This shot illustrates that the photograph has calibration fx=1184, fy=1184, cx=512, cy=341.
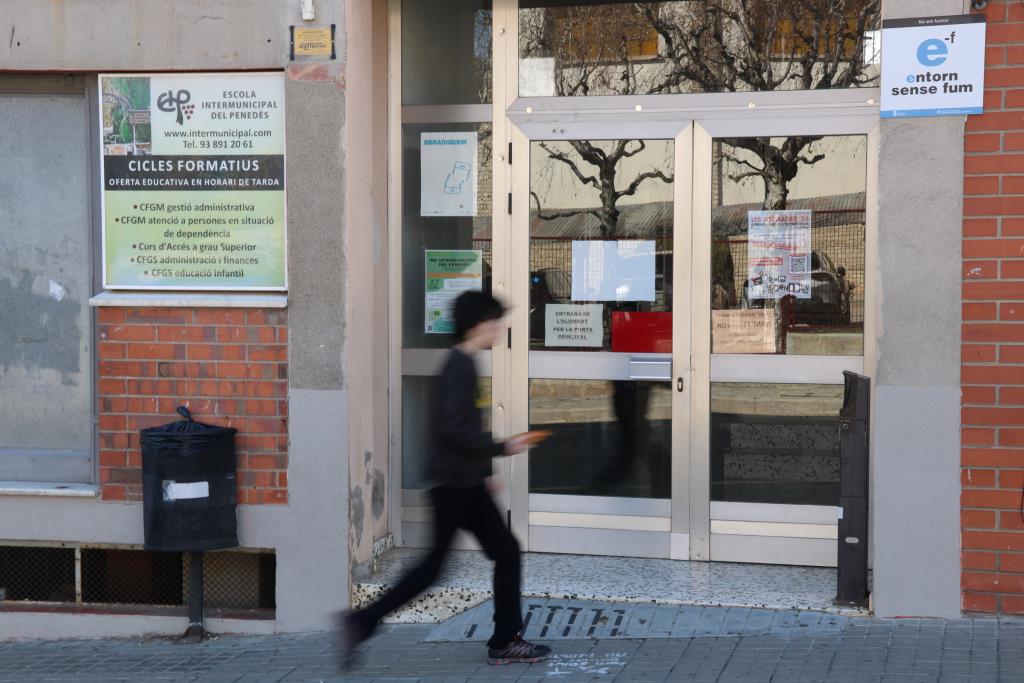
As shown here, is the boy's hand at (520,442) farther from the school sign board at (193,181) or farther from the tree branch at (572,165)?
the tree branch at (572,165)

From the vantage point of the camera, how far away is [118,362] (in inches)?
259

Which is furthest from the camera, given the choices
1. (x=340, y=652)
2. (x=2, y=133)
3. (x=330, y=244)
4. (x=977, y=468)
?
(x=2, y=133)

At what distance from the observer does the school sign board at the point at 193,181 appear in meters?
6.47

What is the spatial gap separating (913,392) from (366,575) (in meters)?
3.10

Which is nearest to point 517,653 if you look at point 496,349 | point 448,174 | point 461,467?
point 461,467

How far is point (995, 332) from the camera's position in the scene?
5.77 meters

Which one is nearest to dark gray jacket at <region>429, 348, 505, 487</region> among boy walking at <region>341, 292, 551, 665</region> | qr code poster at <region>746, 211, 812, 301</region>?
boy walking at <region>341, 292, 551, 665</region>

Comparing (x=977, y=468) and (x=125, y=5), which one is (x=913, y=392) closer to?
(x=977, y=468)

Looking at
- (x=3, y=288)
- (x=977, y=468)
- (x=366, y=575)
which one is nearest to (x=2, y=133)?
(x=3, y=288)

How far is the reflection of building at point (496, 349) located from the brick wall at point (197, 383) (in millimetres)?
16

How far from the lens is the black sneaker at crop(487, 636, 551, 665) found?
18.1 ft

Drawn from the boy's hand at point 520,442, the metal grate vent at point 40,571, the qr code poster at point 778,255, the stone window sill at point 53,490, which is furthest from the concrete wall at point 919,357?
the metal grate vent at point 40,571

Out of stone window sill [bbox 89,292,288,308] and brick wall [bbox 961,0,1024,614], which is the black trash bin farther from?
brick wall [bbox 961,0,1024,614]

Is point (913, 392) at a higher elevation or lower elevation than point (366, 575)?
higher
